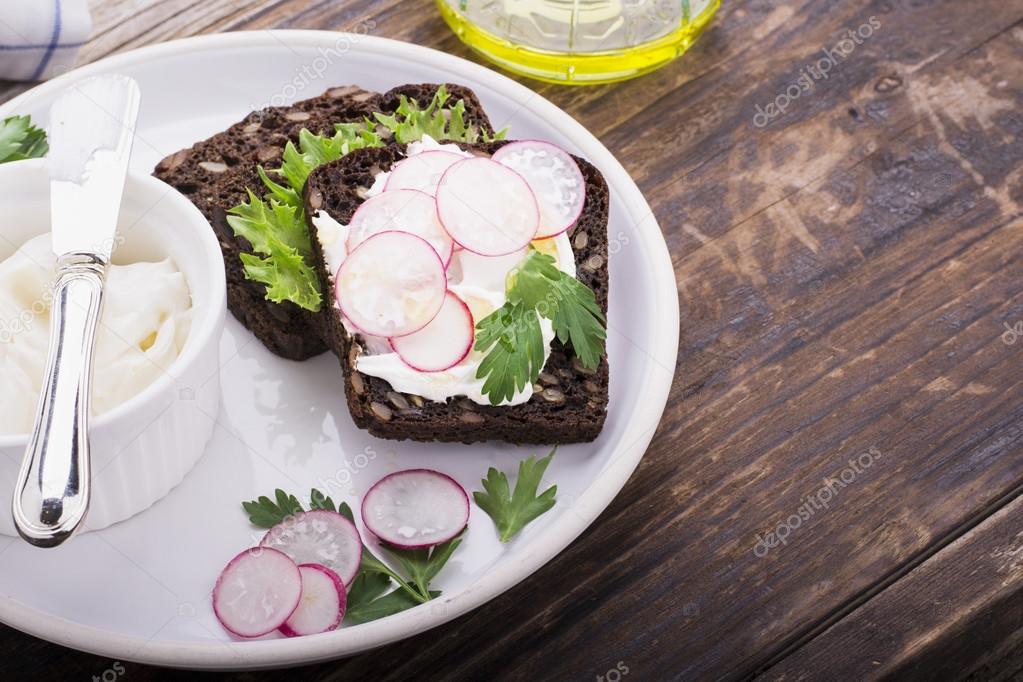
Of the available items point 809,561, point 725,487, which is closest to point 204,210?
point 725,487

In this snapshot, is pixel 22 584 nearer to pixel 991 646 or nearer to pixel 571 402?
pixel 571 402

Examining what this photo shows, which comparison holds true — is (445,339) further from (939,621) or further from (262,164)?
(939,621)

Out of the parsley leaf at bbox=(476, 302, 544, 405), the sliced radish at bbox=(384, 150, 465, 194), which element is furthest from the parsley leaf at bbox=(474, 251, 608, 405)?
the sliced radish at bbox=(384, 150, 465, 194)

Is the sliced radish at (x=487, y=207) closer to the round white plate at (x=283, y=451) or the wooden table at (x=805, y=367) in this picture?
the round white plate at (x=283, y=451)

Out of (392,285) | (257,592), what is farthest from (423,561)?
(392,285)

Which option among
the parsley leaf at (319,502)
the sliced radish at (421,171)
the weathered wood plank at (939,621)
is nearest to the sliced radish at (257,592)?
the parsley leaf at (319,502)

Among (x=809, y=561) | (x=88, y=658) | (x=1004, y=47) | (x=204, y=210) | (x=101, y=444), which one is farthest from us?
(x=1004, y=47)
